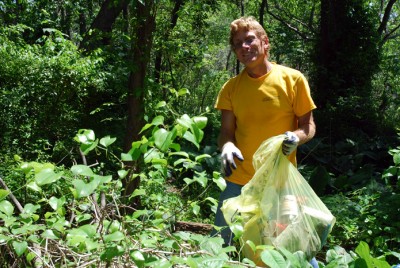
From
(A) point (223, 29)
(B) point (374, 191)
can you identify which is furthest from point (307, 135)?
(A) point (223, 29)

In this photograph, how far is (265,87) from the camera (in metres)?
2.69

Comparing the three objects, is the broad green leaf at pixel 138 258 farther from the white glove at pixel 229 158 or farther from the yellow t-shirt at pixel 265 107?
the yellow t-shirt at pixel 265 107

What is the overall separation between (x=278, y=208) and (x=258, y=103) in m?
0.61

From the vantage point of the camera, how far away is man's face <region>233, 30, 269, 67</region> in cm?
266

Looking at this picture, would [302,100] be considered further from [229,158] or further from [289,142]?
[229,158]

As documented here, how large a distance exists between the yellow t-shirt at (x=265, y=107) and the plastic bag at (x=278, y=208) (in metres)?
0.26

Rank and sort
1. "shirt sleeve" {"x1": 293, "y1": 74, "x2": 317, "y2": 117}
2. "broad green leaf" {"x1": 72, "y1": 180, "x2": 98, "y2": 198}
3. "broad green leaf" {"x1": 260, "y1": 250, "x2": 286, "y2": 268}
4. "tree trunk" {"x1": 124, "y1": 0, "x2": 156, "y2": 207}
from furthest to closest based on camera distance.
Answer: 1. "tree trunk" {"x1": 124, "y1": 0, "x2": 156, "y2": 207}
2. "shirt sleeve" {"x1": 293, "y1": 74, "x2": 317, "y2": 117}
3. "broad green leaf" {"x1": 260, "y1": 250, "x2": 286, "y2": 268}
4. "broad green leaf" {"x1": 72, "y1": 180, "x2": 98, "y2": 198}

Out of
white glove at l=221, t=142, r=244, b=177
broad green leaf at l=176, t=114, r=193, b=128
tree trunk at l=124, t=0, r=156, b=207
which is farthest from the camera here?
tree trunk at l=124, t=0, r=156, b=207

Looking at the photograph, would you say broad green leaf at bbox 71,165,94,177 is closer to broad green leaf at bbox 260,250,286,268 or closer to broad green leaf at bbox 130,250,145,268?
broad green leaf at bbox 130,250,145,268

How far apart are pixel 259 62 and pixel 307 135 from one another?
486mm

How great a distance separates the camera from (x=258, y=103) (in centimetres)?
270

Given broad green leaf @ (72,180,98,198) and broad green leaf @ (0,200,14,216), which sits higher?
broad green leaf @ (72,180,98,198)

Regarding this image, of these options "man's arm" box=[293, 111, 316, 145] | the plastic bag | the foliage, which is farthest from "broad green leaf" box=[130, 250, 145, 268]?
the foliage

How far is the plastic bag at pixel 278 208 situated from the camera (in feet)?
7.64
